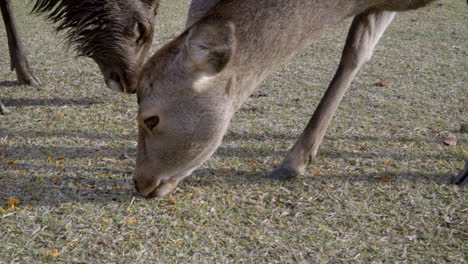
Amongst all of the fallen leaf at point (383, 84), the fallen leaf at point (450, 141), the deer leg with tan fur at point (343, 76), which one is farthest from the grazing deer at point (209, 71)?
the fallen leaf at point (383, 84)

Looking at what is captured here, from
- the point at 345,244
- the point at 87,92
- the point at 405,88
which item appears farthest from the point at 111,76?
the point at 405,88

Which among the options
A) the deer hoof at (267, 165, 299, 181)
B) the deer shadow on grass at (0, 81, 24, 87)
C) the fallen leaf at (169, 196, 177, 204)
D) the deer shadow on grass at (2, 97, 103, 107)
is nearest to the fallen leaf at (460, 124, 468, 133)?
the deer hoof at (267, 165, 299, 181)

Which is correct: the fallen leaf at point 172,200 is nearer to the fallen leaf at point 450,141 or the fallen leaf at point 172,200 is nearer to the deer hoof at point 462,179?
the deer hoof at point 462,179

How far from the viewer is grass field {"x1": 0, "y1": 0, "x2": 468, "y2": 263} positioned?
7.92 feet

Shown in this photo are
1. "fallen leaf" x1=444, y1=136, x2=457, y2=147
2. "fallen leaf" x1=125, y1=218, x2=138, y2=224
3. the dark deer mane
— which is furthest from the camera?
"fallen leaf" x1=444, y1=136, x2=457, y2=147

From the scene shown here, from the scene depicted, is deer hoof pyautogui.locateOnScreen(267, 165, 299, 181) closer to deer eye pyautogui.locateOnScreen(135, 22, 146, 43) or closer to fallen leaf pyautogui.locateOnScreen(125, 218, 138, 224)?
fallen leaf pyautogui.locateOnScreen(125, 218, 138, 224)

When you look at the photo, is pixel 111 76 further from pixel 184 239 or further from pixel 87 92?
pixel 184 239

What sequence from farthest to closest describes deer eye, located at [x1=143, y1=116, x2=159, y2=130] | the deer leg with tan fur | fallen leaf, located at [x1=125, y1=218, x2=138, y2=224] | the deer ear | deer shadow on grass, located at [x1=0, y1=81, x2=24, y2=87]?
1. deer shadow on grass, located at [x1=0, y1=81, x2=24, y2=87]
2. the deer leg with tan fur
3. fallen leaf, located at [x1=125, y1=218, x2=138, y2=224]
4. deer eye, located at [x1=143, y1=116, x2=159, y2=130]
5. the deer ear

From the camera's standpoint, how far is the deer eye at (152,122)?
2.41 meters

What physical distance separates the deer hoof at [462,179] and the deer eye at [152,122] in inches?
76.5

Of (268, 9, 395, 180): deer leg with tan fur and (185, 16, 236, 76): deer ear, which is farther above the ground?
(185, 16, 236, 76): deer ear

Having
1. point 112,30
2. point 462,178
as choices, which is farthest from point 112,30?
point 462,178

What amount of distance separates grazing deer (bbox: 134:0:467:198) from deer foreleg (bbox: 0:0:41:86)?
9.22 ft

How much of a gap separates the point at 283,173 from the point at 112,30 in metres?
1.66
